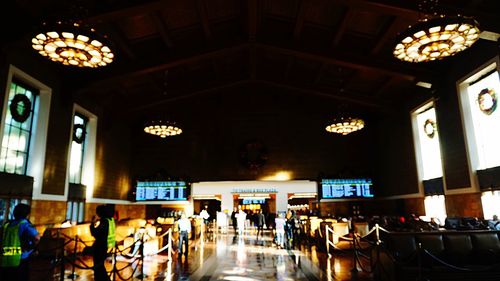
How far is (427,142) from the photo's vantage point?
13789mm

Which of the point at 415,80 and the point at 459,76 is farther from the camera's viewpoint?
the point at 415,80

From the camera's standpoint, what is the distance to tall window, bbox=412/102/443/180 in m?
13.1

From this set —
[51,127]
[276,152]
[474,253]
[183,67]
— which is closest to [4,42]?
[51,127]

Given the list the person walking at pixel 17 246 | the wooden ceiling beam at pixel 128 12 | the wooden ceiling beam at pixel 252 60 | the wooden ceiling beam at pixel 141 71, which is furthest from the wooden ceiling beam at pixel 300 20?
the person walking at pixel 17 246

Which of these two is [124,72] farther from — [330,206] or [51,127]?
[330,206]

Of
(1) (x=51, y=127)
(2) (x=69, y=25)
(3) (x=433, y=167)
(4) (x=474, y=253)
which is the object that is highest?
(2) (x=69, y=25)

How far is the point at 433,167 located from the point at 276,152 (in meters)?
7.59

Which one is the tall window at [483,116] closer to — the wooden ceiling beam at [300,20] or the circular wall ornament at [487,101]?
the circular wall ornament at [487,101]

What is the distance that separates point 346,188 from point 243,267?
930 cm

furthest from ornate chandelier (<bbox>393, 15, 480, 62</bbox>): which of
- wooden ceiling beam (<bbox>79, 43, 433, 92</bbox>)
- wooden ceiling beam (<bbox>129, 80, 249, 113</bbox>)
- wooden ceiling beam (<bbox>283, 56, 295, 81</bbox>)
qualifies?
wooden ceiling beam (<bbox>129, 80, 249, 113</bbox>)

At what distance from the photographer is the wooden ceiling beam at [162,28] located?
33.8ft

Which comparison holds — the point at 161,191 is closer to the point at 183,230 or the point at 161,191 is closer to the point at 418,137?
the point at 183,230

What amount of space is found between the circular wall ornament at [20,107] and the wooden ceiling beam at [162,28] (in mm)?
4614

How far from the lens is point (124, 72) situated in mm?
12375
